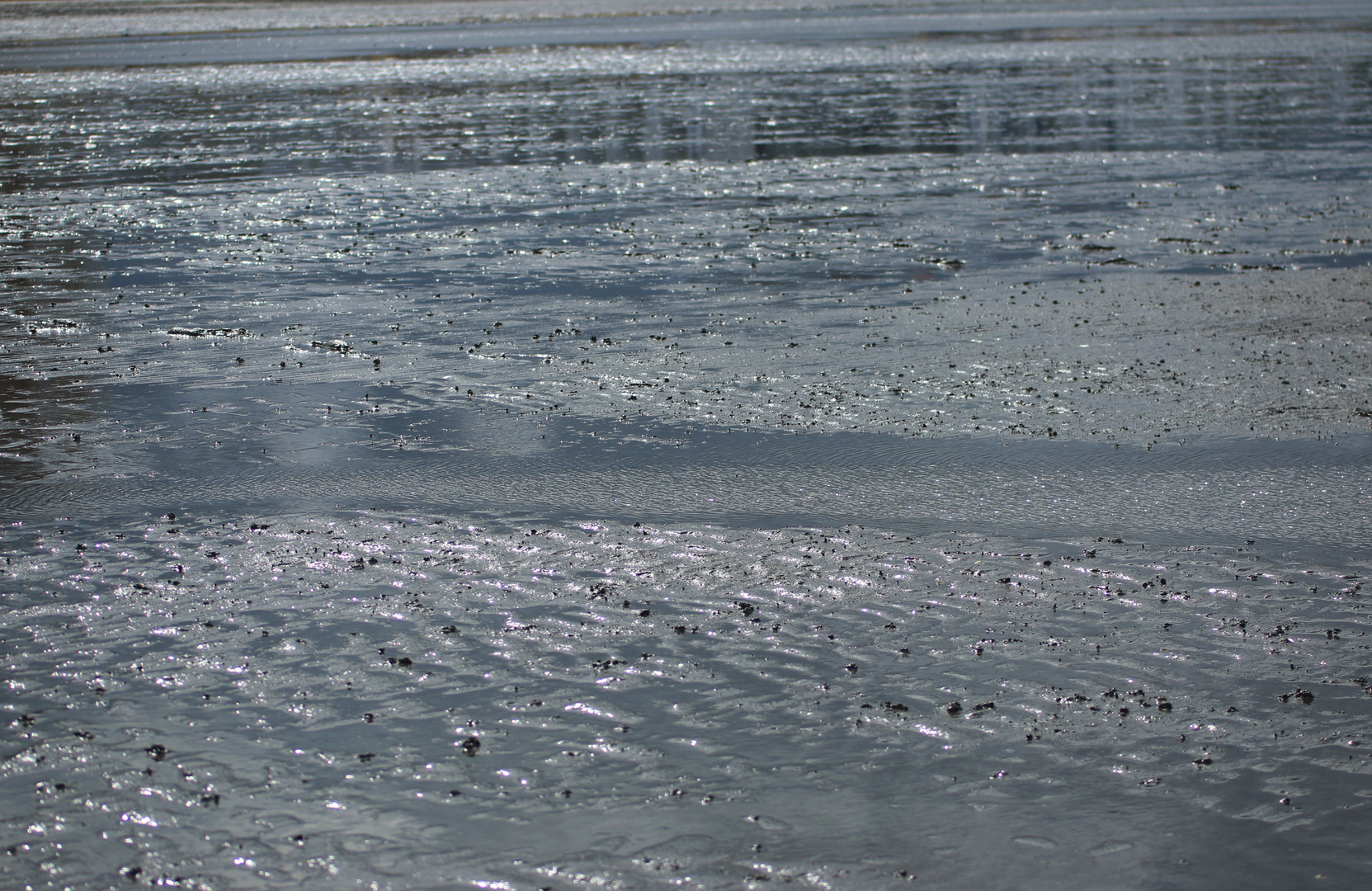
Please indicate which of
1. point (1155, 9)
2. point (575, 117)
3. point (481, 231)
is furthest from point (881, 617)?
point (1155, 9)

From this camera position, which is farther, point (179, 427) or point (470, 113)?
point (470, 113)

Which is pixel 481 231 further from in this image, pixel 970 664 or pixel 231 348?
pixel 970 664

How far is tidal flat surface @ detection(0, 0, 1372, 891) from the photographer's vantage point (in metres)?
4.88

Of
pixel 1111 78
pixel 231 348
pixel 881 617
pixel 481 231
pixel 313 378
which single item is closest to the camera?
pixel 881 617

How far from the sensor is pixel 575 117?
2903 centimetres

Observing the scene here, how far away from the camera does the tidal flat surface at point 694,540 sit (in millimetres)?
4875

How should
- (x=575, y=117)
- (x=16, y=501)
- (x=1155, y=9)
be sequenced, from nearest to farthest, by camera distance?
(x=16, y=501) → (x=575, y=117) → (x=1155, y=9)

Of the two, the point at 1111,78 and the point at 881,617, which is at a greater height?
the point at 1111,78

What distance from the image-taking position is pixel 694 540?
731 cm

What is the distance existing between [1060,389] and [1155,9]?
61.2m

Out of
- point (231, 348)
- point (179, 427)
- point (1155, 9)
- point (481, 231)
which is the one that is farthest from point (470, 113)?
point (1155, 9)

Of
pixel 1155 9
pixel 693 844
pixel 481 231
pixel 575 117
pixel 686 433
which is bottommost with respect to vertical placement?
pixel 693 844

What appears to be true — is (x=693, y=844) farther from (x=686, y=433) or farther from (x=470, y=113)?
(x=470, y=113)

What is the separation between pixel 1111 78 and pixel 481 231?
2410 cm
